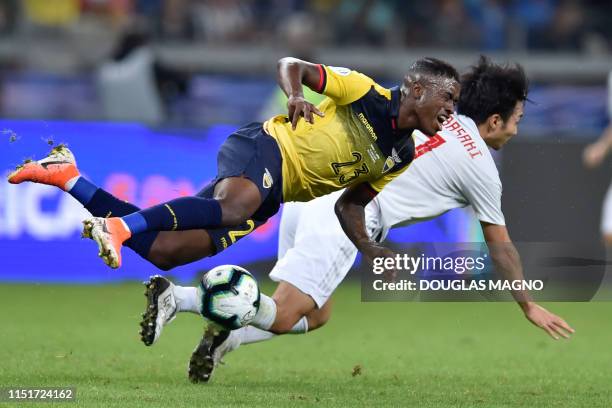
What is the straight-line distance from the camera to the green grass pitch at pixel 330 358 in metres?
7.00

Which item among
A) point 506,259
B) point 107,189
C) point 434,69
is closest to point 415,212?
point 506,259

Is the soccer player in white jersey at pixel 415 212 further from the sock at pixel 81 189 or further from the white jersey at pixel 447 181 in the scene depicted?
the sock at pixel 81 189

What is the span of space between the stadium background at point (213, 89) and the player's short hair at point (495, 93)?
4.73 meters

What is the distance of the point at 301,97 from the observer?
6473 millimetres

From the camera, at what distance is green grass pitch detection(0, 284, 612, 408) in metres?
7.00

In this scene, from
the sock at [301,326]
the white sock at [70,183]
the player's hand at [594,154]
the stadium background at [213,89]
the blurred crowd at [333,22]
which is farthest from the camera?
the blurred crowd at [333,22]

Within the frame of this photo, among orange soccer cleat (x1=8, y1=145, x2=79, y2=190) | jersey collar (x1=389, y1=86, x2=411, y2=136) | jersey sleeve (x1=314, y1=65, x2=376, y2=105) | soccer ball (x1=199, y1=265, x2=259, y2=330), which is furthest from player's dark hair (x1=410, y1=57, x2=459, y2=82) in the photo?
orange soccer cleat (x1=8, y1=145, x2=79, y2=190)

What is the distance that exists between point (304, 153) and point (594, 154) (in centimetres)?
740

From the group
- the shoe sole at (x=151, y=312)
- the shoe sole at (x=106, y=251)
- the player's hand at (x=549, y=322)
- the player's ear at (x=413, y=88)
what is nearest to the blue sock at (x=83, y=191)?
the shoe sole at (x=151, y=312)

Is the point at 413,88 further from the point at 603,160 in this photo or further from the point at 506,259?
the point at 603,160

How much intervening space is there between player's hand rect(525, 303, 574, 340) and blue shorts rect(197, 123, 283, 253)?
1629 millimetres

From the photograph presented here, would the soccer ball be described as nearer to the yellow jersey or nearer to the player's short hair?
the yellow jersey

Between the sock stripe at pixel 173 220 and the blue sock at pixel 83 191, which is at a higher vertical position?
Answer: the blue sock at pixel 83 191

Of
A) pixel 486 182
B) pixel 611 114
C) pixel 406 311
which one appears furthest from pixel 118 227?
pixel 611 114
